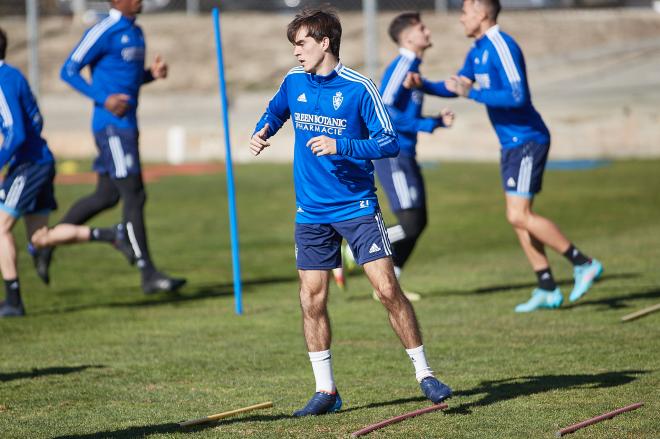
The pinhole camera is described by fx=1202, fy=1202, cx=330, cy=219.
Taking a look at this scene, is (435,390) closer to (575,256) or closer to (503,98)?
(503,98)

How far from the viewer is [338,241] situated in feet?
21.3

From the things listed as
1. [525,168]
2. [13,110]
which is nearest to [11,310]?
[13,110]

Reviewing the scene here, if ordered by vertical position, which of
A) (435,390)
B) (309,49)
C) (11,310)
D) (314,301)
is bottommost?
(11,310)

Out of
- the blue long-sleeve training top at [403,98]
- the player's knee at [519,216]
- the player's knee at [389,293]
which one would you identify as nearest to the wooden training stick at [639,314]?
the player's knee at [519,216]

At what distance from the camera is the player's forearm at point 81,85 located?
1053cm

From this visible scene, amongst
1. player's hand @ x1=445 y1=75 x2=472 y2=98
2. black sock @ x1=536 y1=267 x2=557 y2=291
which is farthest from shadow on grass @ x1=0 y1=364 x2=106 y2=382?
black sock @ x1=536 y1=267 x2=557 y2=291

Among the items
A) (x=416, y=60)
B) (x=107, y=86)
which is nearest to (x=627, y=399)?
(x=416, y=60)

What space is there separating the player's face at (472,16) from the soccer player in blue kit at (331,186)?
336 centimetres

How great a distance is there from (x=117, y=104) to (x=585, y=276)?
13.9 ft

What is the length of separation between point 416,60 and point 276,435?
507cm

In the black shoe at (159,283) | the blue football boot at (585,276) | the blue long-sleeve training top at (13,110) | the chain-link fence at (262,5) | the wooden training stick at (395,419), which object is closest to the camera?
the wooden training stick at (395,419)

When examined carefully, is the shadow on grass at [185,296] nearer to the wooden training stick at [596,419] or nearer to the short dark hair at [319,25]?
the short dark hair at [319,25]

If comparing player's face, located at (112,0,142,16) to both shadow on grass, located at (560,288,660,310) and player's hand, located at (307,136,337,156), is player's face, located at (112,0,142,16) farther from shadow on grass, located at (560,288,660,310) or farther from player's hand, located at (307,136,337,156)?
player's hand, located at (307,136,337,156)

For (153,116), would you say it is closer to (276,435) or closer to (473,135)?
(473,135)
